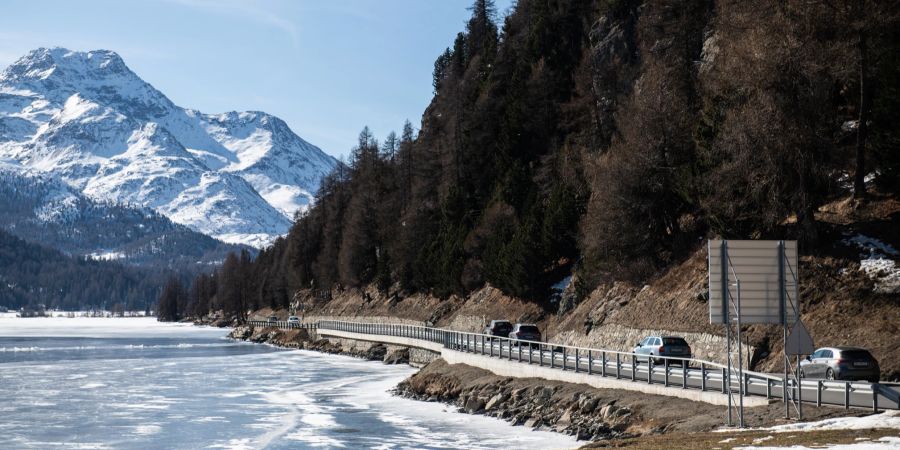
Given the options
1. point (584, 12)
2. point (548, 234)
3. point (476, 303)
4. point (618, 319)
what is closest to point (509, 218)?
point (476, 303)

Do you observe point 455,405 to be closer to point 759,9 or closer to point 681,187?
point 681,187

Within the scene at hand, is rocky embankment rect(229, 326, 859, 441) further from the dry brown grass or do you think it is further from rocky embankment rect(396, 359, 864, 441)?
the dry brown grass

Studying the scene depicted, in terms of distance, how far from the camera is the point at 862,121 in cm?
4666

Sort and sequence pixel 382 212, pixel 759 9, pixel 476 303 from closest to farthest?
pixel 759 9, pixel 476 303, pixel 382 212

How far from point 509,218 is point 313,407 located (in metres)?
42.6

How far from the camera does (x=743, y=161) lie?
46.8m

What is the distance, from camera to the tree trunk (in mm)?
46219

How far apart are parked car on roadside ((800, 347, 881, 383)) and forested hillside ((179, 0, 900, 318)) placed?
12634mm

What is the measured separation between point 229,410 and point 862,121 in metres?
33.2

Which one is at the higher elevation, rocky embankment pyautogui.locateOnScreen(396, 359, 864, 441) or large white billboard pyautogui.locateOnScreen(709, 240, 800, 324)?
large white billboard pyautogui.locateOnScreen(709, 240, 800, 324)

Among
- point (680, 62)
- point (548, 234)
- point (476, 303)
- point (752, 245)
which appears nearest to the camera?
point (752, 245)

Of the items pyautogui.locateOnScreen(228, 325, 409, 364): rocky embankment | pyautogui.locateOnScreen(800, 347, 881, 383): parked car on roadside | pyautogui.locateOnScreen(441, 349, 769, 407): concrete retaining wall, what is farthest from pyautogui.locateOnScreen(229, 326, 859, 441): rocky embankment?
pyautogui.locateOnScreen(228, 325, 409, 364): rocky embankment

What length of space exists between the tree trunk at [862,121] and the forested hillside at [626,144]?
93mm

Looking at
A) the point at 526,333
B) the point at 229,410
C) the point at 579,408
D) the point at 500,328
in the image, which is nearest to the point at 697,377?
the point at 579,408
